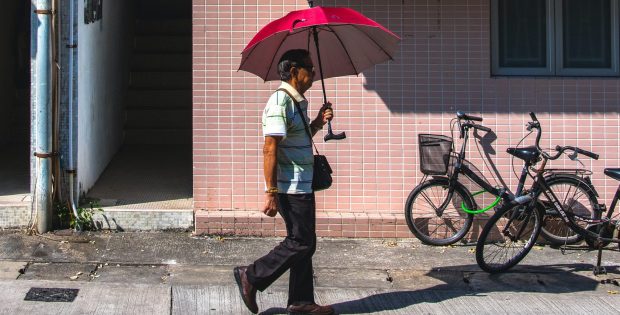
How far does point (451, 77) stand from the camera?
25.1ft

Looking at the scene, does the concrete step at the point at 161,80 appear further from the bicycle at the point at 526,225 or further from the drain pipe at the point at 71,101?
the bicycle at the point at 526,225

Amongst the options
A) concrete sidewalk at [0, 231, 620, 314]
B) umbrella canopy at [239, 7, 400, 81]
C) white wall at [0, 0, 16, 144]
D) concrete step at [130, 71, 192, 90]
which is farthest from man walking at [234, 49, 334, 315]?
white wall at [0, 0, 16, 144]

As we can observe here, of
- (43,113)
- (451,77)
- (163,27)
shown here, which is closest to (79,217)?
(43,113)

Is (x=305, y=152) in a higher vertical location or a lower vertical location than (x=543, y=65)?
lower

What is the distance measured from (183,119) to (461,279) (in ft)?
18.0

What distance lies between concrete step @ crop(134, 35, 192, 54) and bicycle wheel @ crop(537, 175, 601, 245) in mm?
6436

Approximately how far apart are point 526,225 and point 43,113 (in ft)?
14.9

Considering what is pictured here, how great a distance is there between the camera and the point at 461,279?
21.3 feet

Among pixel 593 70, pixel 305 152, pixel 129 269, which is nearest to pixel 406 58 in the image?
pixel 593 70

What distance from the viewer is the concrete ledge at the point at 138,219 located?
7473 mm

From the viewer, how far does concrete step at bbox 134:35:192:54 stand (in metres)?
11.8

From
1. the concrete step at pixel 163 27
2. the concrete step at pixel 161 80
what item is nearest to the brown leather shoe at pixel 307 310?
the concrete step at pixel 161 80

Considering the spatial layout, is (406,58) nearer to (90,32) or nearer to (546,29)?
(546,29)

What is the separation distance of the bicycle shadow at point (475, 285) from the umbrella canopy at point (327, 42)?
1757 millimetres
